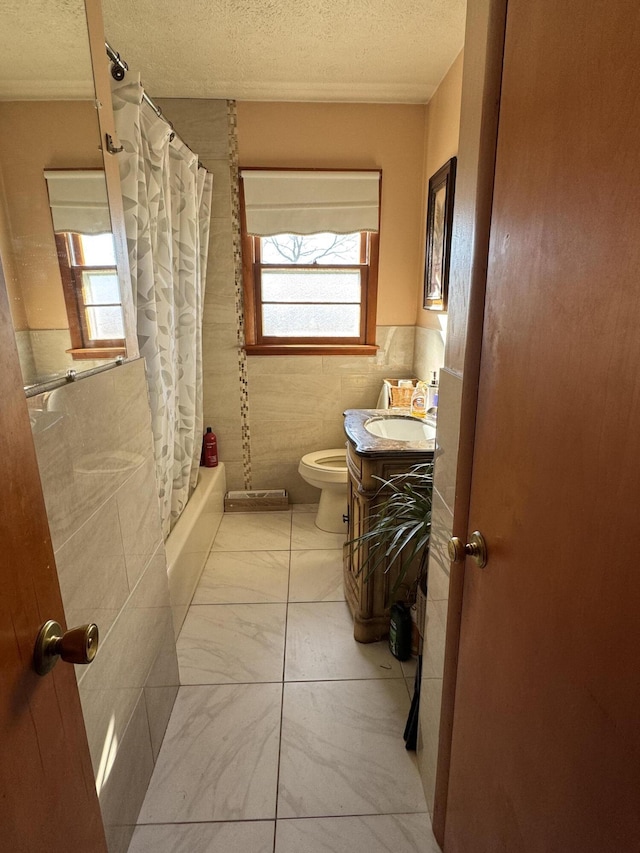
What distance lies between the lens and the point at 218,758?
4.65ft

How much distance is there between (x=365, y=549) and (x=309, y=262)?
1.94m

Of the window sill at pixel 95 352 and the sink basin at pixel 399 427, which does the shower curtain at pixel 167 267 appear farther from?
the sink basin at pixel 399 427

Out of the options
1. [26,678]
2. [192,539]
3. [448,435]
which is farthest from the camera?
[192,539]

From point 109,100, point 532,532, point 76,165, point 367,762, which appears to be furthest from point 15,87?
point 367,762

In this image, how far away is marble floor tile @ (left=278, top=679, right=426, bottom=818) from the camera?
50.8 inches

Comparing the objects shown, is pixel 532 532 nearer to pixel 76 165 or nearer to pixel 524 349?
pixel 524 349

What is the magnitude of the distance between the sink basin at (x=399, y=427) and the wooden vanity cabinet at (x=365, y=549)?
1.14 feet

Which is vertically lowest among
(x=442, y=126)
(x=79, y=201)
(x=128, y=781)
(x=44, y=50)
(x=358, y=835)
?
(x=358, y=835)

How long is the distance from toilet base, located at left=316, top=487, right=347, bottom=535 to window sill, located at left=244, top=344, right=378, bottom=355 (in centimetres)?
94

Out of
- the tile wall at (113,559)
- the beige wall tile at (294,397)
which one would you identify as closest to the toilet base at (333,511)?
the beige wall tile at (294,397)

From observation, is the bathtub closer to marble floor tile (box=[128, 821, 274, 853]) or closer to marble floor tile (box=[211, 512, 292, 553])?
marble floor tile (box=[211, 512, 292, 553])

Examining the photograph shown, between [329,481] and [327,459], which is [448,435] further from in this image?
[327,459]

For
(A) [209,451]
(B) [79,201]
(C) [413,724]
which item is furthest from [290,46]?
(C) [413,724]

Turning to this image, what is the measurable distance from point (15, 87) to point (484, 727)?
5.62 feet
